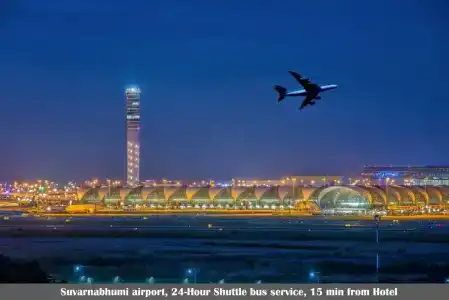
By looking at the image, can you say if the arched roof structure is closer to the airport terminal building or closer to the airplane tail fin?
the airport terminal building

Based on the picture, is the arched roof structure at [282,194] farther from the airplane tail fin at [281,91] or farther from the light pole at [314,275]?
the light pole at [314,275]

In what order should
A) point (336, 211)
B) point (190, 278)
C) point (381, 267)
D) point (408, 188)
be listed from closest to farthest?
point (190, 278), point (381, 267), point (336, 211), point (408, 188)

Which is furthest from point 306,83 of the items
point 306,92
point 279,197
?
point 279,197

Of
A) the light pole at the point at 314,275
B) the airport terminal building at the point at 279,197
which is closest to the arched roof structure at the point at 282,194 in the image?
the airport terminal building at the point at 279,197

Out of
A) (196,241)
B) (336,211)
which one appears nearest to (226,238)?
(196,241)

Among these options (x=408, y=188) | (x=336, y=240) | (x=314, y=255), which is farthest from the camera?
(x=408, y=188)

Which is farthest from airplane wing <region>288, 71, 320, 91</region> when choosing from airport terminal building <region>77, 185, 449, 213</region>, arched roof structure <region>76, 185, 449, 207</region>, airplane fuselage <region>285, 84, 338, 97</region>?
arched roof structure <region>76, 185, 449, 207</region>

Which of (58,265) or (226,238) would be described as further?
(226,238)

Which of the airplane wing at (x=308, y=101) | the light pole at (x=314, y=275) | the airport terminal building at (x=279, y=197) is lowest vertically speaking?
the light pole at (x=314, y=275)
